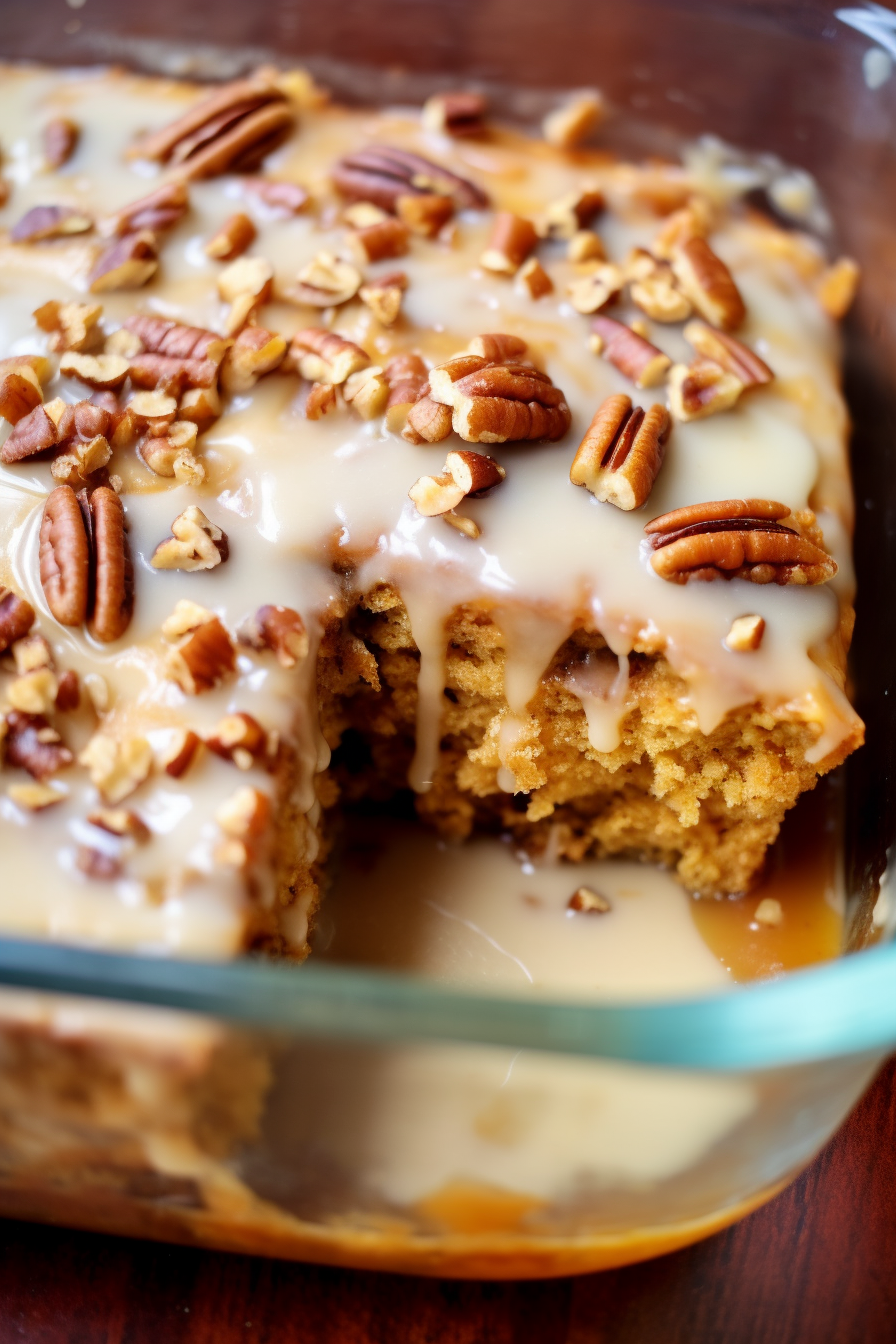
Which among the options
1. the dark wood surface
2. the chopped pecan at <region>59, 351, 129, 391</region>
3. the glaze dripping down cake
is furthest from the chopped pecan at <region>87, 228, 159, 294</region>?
Answer: the dark wood surface

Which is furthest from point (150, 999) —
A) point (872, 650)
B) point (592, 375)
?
point (872, 650)

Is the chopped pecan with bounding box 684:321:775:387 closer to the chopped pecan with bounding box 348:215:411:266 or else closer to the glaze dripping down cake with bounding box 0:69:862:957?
the glaze dripping down cake with bounding box 0:69:862:957

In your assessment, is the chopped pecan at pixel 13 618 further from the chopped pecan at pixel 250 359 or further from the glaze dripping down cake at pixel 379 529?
the chopped pecan at pixel 250 359

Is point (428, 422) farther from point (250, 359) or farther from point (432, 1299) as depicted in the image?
point (432, 1299)

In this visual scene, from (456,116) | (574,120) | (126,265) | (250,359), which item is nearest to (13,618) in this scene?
(250,359)

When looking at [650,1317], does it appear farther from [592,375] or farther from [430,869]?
[592,375]
